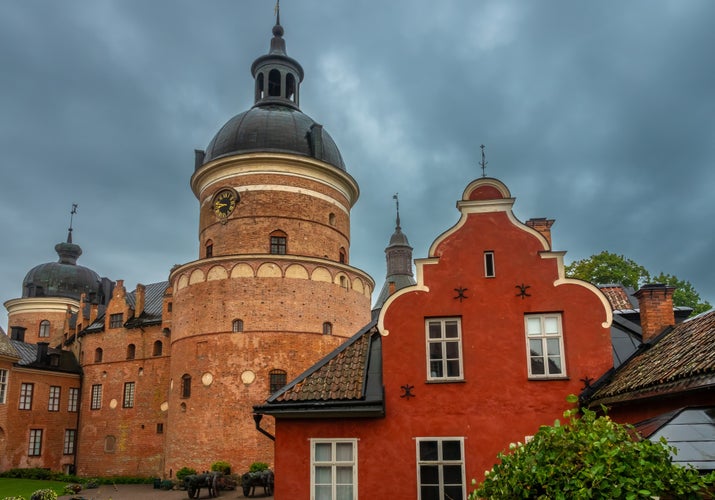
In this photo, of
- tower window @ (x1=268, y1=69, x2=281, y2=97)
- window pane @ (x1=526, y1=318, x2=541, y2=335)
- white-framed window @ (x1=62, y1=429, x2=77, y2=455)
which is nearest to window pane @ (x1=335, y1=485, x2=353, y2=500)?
window pane @ (x1=526, y1=318, x2=541, y2=335)

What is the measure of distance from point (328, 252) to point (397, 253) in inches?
1329

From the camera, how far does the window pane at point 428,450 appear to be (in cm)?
1416

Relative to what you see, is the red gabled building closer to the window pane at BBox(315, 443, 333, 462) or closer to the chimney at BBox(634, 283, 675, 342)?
the window pane at BBox(315, 443, 333, 462)

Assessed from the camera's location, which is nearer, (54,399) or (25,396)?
(25,396)

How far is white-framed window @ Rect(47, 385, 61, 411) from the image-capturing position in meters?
41.0

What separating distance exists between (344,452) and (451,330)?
12.2 feet

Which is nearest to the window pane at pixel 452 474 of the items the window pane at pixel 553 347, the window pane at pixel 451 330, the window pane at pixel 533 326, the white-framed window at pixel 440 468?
the white-framed window at pixel 440 468

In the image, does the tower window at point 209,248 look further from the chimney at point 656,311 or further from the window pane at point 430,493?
the chimney at point 656,311

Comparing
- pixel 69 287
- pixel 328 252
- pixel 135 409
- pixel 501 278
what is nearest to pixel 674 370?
pixel 501 278

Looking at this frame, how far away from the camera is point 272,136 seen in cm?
3266

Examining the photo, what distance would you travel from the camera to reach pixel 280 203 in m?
31.7

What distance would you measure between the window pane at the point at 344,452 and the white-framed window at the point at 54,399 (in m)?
33.3

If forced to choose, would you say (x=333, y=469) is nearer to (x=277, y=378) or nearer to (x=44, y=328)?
(x=277, y=378)

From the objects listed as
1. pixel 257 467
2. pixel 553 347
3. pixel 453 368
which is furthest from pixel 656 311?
pixel 257 467
